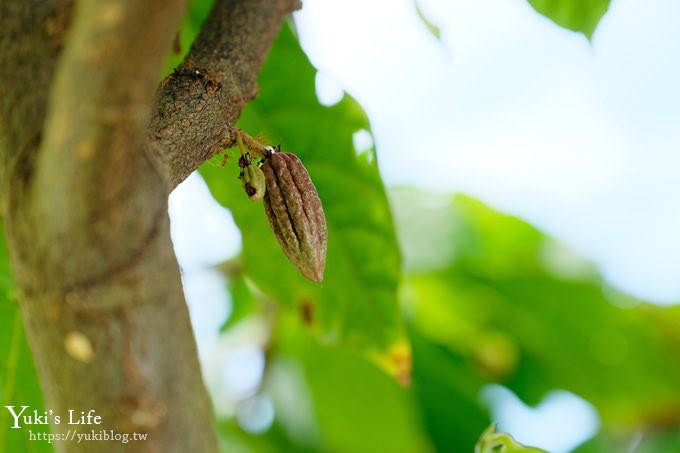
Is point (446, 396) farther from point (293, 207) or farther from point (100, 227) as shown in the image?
point (100, 227)

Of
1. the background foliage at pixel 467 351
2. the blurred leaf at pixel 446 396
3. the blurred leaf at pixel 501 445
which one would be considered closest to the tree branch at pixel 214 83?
the blurred leaf at pixel 501 445

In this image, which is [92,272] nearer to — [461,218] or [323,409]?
[323,409]

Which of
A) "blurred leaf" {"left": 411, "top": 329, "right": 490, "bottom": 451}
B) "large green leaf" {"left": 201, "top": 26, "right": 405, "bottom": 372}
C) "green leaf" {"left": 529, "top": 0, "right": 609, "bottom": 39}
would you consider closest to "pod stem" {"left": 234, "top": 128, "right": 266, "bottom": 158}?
"large green leaf" {"left": 201, "top": 26, "right": 405, "bottom": 372}

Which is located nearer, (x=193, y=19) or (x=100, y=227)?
(x=100, y=227)

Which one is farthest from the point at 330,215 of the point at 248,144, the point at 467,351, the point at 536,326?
the point at 536,326

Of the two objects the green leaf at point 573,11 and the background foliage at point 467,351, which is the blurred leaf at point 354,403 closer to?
the background foliage at point 467,351

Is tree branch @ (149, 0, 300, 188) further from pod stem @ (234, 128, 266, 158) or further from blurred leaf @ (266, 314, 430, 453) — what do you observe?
blurred leaf @ (266, 314, 430, 453)
